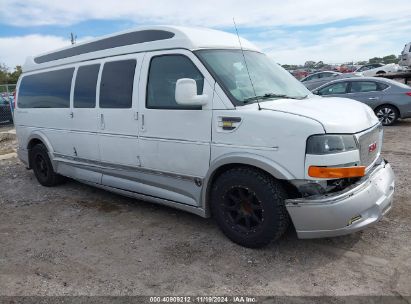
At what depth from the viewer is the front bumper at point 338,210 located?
3.29 metres

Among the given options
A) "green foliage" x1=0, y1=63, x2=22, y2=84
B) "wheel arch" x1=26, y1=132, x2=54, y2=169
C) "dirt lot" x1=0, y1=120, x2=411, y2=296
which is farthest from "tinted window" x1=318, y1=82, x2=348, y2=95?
"green foliage" x1=0, y1=63, x2=22, y2=84

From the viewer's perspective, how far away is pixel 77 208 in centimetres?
541

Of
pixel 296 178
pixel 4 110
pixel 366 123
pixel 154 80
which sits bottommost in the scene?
pixel 4 110

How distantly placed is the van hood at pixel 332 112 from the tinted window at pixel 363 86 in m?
8.18

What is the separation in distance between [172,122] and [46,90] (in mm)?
2964

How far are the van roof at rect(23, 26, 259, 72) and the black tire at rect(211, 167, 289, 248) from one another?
1470 millimetres

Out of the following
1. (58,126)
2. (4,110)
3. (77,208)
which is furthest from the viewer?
(4,110)

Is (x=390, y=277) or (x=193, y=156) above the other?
(x=193, y=156)

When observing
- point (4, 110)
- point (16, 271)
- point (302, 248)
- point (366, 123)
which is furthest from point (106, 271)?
point (4, 110)

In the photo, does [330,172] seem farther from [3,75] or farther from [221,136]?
[3,75]

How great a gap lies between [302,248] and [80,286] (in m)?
2.11

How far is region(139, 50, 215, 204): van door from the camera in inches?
155

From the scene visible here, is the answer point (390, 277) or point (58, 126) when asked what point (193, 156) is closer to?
point (390, 277)

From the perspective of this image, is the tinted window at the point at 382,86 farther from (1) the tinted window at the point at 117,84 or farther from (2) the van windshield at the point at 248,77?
(1) the tinted window at the point at 117,84
